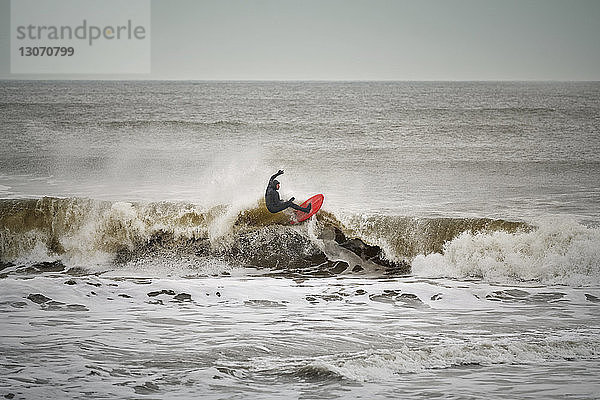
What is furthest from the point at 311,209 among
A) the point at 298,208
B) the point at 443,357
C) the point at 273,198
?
the point at 443,357

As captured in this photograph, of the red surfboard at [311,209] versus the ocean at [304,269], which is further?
the red surfboard at [311,209]

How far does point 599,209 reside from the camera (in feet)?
44.3

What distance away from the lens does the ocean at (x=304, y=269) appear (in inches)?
210

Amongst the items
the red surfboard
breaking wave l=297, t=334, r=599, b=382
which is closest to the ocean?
breaking wave l=297, t=334, r=599, b=382

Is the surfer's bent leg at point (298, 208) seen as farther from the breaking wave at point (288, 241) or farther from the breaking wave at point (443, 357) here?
the breaking wave at point (443, 357)

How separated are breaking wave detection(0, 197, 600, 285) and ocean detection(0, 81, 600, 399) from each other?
0.04 meters

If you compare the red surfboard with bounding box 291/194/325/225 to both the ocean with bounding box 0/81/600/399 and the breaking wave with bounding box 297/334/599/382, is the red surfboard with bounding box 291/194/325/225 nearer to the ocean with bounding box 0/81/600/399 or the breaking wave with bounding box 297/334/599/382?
the ocean with bounding box 0/81/600/399

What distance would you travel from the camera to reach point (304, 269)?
10.1 metres

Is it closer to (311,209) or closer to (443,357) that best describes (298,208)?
(311,209)

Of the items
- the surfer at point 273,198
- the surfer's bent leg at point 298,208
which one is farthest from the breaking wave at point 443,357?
the surfer's bent leg at point 298,208

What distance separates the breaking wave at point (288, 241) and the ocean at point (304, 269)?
0.12ft

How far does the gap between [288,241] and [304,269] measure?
3.00 ft

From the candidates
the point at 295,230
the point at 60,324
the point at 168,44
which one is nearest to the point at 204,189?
the point at 295,230

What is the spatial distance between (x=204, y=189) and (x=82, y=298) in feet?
25.8
